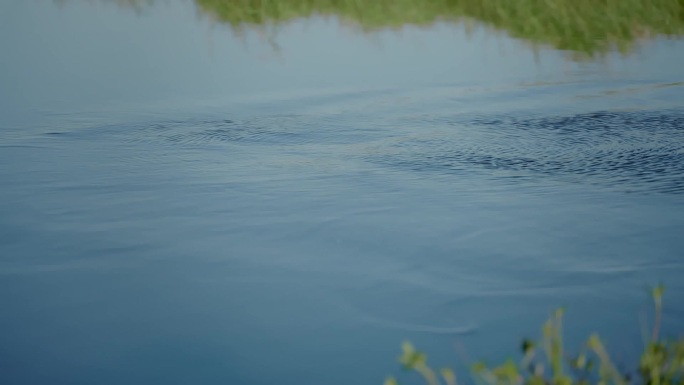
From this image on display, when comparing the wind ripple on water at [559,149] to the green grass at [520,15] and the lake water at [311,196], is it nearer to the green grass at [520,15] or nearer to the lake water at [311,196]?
the lake water at [311,196]

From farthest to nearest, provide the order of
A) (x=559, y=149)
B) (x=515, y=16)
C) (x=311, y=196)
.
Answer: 1. (x=515, y=16)
2. (x=559, y=149)
3. (x=311, y=196)

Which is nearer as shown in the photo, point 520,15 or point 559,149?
point 559,149

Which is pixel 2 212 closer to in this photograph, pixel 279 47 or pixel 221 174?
pixel 221 174

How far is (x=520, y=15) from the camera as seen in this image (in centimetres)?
396

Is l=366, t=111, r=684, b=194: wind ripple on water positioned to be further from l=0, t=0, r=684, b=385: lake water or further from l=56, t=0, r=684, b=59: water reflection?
l=56, t=0, r=684, b=59: water reflection

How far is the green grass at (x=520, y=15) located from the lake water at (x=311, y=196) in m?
0.12

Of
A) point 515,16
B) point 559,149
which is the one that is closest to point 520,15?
point 515,16

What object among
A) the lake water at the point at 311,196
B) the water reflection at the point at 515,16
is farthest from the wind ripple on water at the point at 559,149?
the water reflection at the point at 515,16

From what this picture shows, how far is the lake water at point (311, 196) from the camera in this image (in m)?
1.77

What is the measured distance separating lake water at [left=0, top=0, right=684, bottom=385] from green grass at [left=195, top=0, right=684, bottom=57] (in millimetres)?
115

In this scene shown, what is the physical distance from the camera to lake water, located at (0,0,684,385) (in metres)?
1.77

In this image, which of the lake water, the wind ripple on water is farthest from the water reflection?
the wind ripple on water

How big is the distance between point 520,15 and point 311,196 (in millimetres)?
1836

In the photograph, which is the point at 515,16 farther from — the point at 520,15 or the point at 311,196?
the point at 311,196
